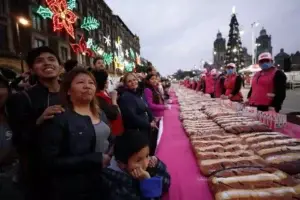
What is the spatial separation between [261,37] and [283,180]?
113m

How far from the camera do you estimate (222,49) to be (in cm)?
12044

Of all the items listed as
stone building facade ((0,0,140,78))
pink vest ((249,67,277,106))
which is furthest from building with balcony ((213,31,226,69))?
pink vest ((249,67,277,106))

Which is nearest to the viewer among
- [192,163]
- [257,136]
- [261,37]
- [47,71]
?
[47,71]

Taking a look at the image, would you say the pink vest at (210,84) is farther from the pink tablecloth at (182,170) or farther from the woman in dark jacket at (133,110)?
the woman in dark jacket at (133,110)

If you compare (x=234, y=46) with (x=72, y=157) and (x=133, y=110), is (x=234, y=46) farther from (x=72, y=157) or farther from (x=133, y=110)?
(x=72, y=157)

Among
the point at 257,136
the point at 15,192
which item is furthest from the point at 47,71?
the point at 257,136

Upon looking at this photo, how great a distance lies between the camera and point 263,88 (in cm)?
495

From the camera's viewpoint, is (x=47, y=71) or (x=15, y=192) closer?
(x=15, y=192)

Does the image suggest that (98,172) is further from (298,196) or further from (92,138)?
(298,196)

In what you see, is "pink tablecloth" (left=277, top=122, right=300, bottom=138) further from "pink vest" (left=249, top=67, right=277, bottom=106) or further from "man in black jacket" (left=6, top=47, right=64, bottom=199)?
"man in black jacket" (left=6, top=47, right=64, bottom=199)

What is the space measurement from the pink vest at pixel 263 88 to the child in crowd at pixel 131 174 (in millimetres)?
3795

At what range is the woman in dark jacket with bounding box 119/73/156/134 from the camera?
3525 millimetres

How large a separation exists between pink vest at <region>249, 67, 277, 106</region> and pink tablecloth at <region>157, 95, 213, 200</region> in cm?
195

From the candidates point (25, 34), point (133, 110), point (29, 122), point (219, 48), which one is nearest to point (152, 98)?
point (133, 110)
